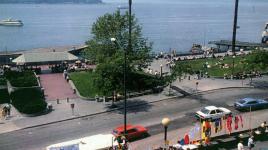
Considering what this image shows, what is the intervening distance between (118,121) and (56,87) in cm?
1580

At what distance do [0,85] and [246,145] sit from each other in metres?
32.1

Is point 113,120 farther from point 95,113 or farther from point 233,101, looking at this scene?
point 233,101

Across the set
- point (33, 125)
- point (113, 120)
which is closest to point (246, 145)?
point (113, 120)

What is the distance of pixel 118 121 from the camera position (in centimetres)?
3931

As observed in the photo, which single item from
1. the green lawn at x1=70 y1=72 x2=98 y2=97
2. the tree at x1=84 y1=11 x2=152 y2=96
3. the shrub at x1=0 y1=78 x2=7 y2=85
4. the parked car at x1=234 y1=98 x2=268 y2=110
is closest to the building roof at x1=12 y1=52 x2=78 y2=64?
the green lawn at x1=70 y1=72 x2=98 y2=97

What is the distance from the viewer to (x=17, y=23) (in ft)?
634

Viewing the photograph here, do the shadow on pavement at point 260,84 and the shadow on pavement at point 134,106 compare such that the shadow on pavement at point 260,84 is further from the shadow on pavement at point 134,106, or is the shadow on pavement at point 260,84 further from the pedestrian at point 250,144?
the pedestrian at point 250,144

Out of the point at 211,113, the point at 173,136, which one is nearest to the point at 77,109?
the point at 173,136

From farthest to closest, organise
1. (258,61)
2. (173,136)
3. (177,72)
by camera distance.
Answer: (258,61), (177,72), (173,136)

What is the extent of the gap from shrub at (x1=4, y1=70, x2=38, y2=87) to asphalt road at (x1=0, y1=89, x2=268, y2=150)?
13110 millimetres

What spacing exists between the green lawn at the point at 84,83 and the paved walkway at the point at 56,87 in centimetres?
116

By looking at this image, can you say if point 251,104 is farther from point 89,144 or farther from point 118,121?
point 89,144

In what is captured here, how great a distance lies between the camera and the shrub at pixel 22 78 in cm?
5013

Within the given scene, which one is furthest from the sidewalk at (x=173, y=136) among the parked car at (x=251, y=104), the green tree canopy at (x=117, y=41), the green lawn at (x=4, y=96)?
the green lawn at (x=4, y=96)
